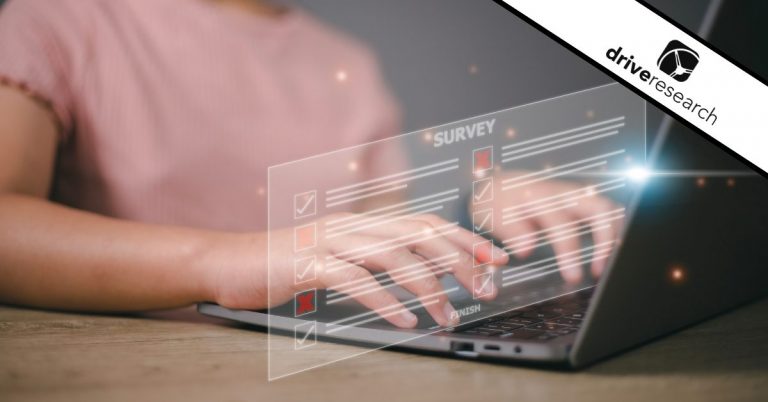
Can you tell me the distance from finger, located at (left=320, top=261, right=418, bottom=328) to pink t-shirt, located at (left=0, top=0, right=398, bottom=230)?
624 mm

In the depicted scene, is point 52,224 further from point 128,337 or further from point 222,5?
point 222,5

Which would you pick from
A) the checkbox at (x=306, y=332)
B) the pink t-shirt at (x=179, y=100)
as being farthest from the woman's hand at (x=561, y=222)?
the pink t-shirt at (x=179, y=100)

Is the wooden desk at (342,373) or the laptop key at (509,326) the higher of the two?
the laptop key at (509,326)

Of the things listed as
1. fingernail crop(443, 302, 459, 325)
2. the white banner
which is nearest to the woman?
fingernail crop(443, 302, 459, 325)

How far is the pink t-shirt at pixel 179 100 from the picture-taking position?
107cm

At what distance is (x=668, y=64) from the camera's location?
0.60 meters

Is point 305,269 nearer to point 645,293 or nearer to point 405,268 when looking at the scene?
point 405,268

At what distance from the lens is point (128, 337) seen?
0.57 metres

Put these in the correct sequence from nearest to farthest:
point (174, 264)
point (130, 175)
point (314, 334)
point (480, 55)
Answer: point (314, 334)
point (174, 264)
point (130, 175)
point (480, 55)

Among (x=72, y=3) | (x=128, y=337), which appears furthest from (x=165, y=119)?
(x=128, y=337)

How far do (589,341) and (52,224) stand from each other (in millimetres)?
578
